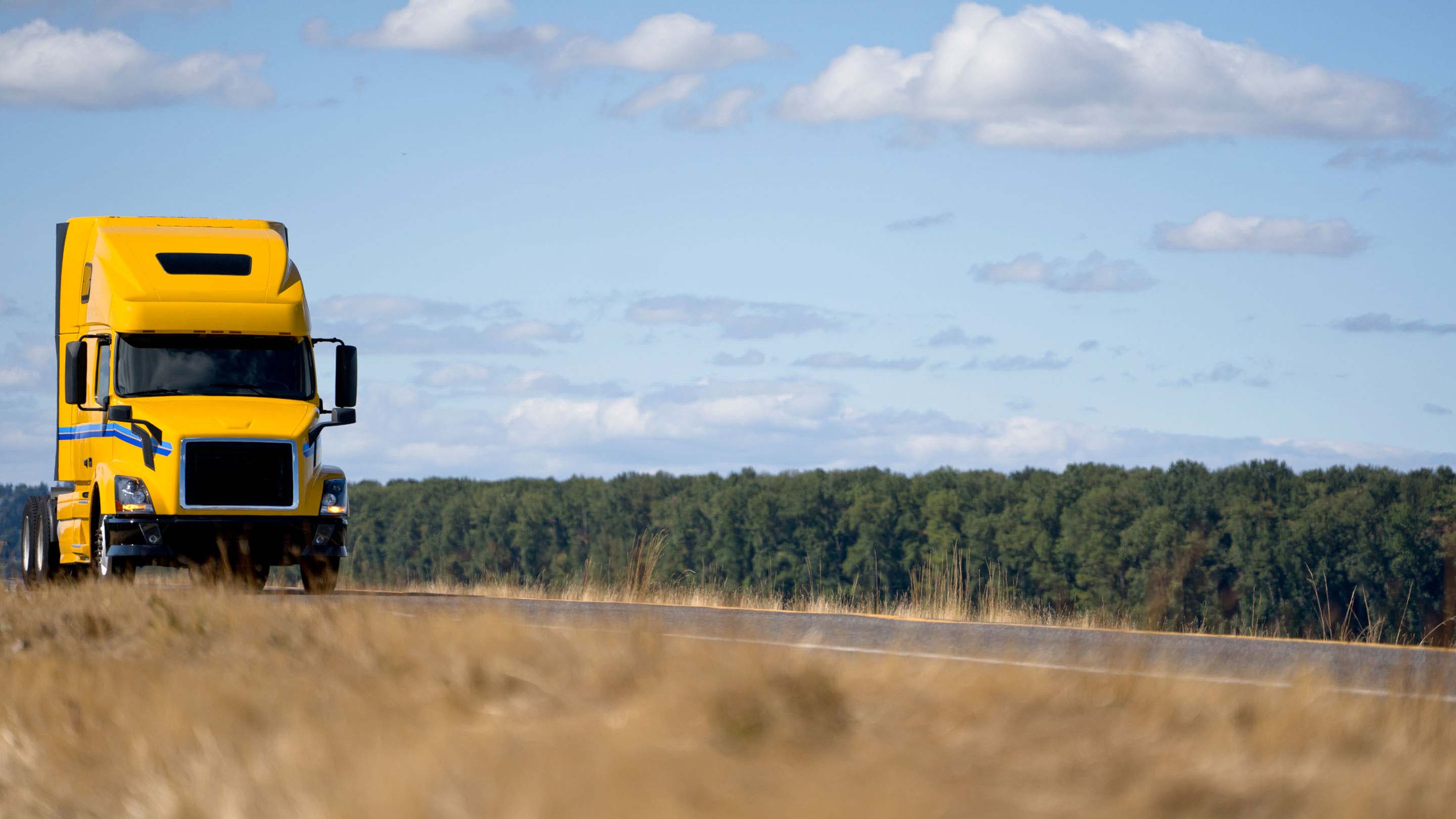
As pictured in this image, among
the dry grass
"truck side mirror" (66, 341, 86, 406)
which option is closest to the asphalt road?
the dry grass

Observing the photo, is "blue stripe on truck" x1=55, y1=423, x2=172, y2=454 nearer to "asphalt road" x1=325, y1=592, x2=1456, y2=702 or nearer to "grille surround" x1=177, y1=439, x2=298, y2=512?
"grille surround" x1=177, y1=439, x2=298, y2=512

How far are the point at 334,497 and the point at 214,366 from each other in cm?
197

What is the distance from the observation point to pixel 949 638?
13.1 metres

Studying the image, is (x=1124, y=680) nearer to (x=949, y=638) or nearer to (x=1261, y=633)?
(x=949, y=638)

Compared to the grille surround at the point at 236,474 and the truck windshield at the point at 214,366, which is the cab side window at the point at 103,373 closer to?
the truck windshield at the point at 214,366

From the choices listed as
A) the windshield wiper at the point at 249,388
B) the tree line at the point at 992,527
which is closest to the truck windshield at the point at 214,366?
the windshield wiper at the point at 249,388

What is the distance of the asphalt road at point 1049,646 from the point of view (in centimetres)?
854

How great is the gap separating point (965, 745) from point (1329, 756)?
4.56 ft

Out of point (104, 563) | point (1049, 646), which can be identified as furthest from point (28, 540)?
point (1049, 646)

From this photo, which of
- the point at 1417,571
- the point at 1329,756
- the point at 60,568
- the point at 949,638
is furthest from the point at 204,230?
the point at 1417,571

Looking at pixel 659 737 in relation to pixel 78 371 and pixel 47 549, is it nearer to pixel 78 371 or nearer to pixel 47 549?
pixel 78 371

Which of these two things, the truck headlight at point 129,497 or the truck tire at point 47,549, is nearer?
the truck headlight at point 129,497

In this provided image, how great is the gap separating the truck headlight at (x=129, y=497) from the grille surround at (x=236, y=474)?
1.19 feet

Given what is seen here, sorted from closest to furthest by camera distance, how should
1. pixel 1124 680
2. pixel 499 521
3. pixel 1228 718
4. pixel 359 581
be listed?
pixel 1228 718 < pixel 1124 680 < pixel 359 581 < pixel 499 521
